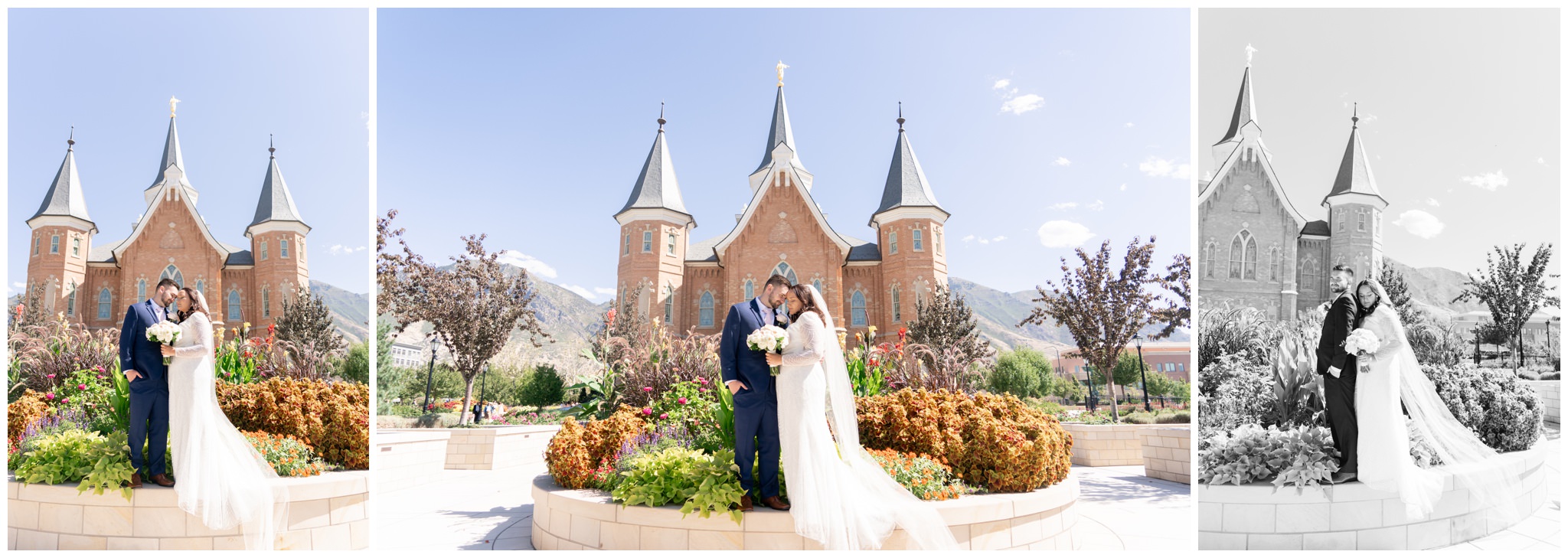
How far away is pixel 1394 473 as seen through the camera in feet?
14.5

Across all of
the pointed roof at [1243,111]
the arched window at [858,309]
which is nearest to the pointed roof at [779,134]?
the arched window at [858,309]

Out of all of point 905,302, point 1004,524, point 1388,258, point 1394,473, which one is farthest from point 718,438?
point 905,302

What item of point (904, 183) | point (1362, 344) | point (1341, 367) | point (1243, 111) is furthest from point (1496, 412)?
point (904, 183)

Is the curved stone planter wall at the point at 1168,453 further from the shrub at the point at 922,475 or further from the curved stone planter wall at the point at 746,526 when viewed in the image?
the shrub at the point at 922,475

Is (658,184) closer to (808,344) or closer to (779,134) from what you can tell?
(779,134)

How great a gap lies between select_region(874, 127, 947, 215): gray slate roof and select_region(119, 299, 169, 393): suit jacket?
64.6 feet

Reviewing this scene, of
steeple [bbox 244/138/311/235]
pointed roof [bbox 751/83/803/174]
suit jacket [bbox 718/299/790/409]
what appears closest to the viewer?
suit jacket [bbox 718/299/790/409]

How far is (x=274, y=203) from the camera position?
826 centimetres

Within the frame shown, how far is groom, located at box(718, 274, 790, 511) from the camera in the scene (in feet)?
12.8

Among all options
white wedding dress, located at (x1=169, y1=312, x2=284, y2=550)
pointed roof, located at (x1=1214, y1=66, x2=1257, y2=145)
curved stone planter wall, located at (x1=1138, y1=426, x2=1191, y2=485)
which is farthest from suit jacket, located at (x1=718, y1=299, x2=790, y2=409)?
pointed roof, located at (x1=1214, y1=66, x2=1257, y2=145)

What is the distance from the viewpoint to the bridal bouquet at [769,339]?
12.3 ft

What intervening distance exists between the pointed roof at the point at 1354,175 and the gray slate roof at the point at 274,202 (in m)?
15.0

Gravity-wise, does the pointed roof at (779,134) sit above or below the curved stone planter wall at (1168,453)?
above

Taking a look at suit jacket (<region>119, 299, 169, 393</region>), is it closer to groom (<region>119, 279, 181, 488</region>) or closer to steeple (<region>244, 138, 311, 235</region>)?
groom (<region>119, 279, 181, 488</region>)
